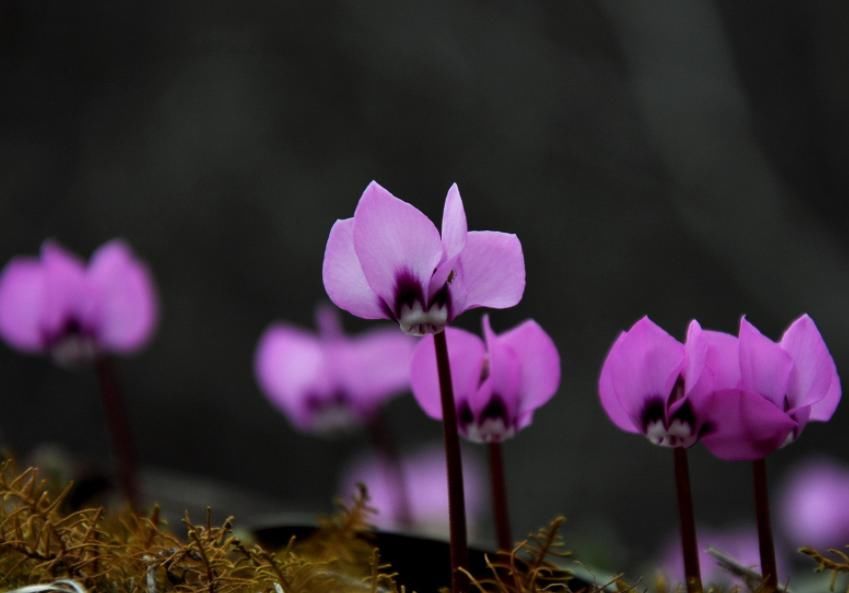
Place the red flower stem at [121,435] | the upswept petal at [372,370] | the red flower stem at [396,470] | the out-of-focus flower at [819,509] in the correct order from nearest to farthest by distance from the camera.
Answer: the red flower stem at [121,435] → the red flower stem at [396,470] → the upswept petal at [372,370] → the out-of-focus flower at [819,509]

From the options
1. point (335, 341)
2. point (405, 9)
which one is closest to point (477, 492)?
point (335, 341)

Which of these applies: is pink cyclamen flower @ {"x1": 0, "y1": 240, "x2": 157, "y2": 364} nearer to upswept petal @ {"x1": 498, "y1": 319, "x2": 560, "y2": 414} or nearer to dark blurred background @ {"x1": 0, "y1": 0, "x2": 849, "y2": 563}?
upswept petal @ {"x1": 498, "y1": 319, "x2": 560, "y2": 414}

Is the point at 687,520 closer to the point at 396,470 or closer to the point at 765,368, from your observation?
the point at 765,368

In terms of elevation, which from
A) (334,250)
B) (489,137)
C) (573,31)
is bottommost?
(334,250)

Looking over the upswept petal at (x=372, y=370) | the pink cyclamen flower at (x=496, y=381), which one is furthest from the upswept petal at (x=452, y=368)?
the upswept petal at (x=372, y=370)

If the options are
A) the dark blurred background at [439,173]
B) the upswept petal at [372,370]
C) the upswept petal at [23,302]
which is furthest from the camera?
the dark blurred background at [439,173]

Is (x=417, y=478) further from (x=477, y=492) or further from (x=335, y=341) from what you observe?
(x=335, y=341)

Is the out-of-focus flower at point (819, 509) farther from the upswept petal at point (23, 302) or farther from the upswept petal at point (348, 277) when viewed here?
the upswept petal at point (348, 277)
